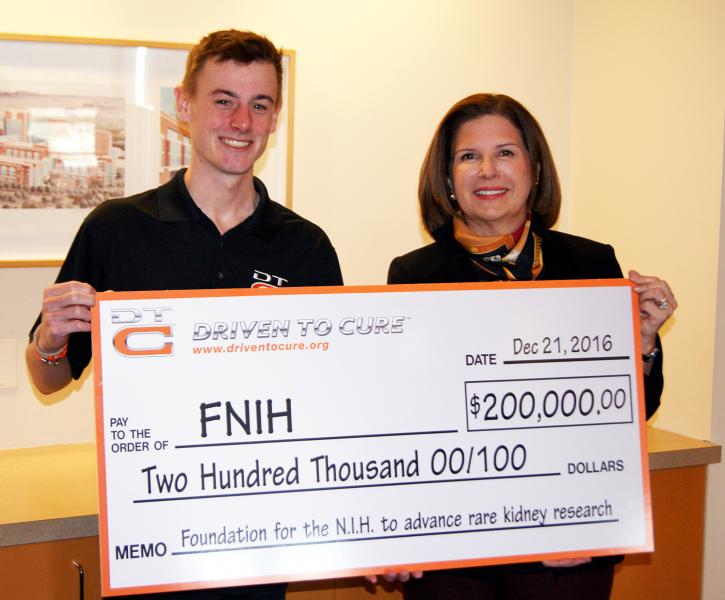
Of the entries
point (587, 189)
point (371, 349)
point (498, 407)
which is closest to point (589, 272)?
point (498, 407)

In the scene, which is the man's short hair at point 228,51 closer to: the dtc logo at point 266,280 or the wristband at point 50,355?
the dtc logo at point 266,280

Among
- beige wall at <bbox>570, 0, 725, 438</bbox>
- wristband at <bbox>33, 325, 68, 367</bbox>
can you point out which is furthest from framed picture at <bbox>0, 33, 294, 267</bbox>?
beige wall at <bbox>570, 0, 725, 438</bbox>

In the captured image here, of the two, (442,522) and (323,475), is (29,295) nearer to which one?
(323,475)

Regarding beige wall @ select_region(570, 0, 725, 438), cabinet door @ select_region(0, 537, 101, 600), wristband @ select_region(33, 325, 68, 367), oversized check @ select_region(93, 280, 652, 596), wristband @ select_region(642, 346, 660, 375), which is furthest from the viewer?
beige wall @ select_region(570, 0, 725, 438)

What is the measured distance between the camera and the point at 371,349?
166 cm

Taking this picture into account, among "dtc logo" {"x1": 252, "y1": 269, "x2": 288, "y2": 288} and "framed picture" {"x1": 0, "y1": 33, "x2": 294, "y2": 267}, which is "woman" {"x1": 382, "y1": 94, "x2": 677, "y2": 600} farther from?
"framed picture" {"x1": 0, "y1": 33, "x2": 294, "y2": 267}

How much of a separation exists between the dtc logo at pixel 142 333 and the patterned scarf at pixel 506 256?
2.22 ft

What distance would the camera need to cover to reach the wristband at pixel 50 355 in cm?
167

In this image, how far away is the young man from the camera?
1.71 meters

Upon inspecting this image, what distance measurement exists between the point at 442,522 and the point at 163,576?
1.70 feet

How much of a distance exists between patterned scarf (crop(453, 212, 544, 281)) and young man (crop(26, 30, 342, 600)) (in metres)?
0.34
